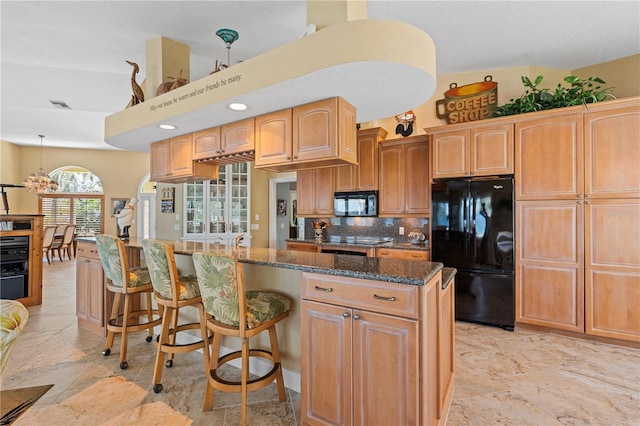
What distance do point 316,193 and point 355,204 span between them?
0.73m

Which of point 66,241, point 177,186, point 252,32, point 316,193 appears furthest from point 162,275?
point 66,241

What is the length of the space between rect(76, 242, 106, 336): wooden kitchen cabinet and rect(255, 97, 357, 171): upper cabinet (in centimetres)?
214

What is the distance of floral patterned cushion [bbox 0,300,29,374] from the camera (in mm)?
923

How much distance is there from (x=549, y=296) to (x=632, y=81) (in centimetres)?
254

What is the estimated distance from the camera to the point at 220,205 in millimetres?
6695

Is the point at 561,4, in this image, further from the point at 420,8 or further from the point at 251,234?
the point at 251,234

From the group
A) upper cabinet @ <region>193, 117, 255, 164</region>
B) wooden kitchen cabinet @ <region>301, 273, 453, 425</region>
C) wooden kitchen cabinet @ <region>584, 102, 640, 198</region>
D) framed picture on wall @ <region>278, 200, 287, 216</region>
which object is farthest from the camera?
framed picture on wall @ <region>278, 200, 287, 216</region>

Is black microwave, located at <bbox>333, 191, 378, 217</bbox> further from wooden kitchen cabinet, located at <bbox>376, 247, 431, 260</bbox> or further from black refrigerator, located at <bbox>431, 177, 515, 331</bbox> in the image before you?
black refrigerator, located at <bbox>431, 177, 515, 331</bbox>

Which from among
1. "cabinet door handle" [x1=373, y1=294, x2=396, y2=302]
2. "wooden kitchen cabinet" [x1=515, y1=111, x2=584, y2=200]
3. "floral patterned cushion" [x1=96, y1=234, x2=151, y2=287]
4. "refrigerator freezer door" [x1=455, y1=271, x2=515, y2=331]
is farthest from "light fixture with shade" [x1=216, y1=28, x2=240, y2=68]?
"refrigerator freezer door" [x1=455, y1=271, x2=515, y2=331]

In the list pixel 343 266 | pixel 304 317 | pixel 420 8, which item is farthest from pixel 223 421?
pixel 420 8

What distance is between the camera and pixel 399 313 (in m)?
1.47

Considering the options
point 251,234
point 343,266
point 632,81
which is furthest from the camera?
point 251,234

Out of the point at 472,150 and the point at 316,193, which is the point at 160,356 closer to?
the point at 316,193

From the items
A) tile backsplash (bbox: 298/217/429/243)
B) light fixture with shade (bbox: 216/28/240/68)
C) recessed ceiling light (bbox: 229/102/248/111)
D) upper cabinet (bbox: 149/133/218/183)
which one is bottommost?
tile backsplash (bbox: 298/217/429/243)
